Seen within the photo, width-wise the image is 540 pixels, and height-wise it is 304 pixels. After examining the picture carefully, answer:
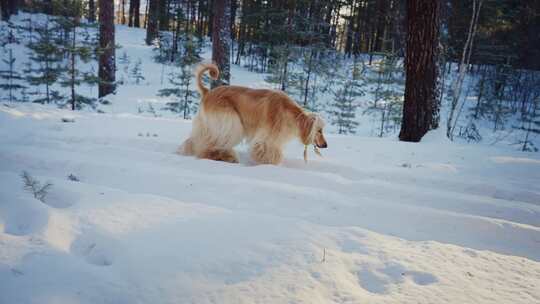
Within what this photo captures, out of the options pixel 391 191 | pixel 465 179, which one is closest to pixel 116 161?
pixel 391 191

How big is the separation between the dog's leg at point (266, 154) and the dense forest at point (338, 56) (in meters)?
3.14

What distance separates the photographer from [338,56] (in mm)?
26938

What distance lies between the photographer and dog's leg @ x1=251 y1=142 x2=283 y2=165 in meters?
4.74

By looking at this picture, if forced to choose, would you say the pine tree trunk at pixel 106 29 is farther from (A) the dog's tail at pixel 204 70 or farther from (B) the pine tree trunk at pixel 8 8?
(B) the pine tree trunk at pixel 8 8

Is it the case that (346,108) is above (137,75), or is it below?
below

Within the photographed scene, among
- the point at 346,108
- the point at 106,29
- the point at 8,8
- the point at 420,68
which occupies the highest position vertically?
the point at 8,8

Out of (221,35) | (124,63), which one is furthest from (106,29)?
(124,63)

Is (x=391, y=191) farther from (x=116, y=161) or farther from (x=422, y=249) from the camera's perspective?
(x=116, y=161)

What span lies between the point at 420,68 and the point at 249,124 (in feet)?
11.5

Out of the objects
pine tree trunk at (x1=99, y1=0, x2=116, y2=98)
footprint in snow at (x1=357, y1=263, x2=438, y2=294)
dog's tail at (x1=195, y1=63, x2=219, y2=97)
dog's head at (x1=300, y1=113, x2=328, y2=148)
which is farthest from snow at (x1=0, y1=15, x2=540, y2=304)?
pine tree trunk at (x1=99, y1=0, x2=116, y2=98)

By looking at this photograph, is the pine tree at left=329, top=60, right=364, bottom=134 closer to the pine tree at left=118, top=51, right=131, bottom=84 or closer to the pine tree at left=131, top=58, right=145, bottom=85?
the pine tree at left=131, top=58, right=145, bottom=85

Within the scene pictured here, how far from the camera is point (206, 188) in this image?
3449mm

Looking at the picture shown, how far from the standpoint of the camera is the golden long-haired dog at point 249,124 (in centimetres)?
476

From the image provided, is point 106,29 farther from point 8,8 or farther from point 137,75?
point 8,8
